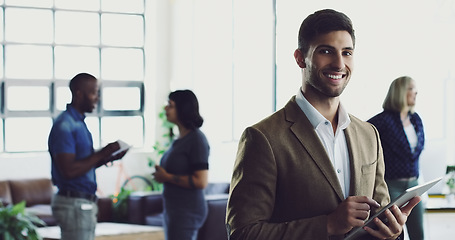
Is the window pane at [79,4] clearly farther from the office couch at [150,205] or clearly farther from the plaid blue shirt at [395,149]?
the plaid blue shirt at [395,149]

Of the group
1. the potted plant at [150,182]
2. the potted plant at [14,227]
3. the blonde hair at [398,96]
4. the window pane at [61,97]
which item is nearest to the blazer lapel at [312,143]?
the potted plant at [14,227]

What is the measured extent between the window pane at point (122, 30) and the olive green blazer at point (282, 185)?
9.04 m

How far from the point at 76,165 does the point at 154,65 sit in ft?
22.8

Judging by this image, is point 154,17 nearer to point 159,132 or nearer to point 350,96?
point 159,132

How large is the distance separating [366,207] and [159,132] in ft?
29.7

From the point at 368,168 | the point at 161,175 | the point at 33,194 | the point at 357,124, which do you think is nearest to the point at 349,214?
the point at 368,168

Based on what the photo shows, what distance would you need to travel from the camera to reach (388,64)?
23.0 ft

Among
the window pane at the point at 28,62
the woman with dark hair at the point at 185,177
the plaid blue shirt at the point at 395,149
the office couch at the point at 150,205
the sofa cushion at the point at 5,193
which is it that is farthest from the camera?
the window pane at the point at 28,62

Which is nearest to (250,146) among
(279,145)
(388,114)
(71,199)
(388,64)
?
(279,145)

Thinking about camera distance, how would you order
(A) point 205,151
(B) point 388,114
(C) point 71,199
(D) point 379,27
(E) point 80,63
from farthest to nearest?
(E) point 80,63, (D) point 379,27, (B) point 388,114, (A) point 205,151, (C) point 71,199

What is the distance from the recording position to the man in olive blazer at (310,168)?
175 cm

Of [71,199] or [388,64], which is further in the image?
[388,64]

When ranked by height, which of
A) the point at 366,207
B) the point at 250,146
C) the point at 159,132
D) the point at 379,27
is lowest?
the point at 159,132

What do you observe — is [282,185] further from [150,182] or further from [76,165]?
[150,182]
